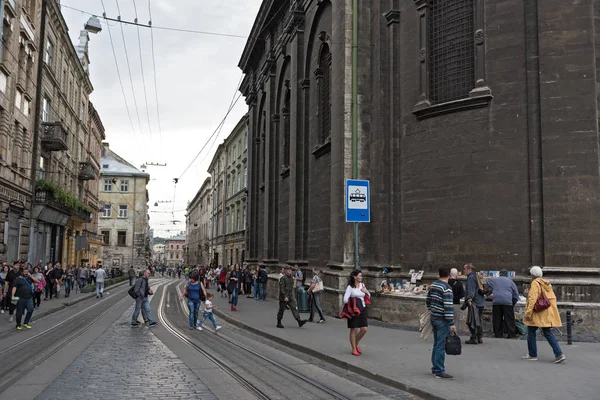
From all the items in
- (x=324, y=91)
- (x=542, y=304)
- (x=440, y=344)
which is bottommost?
(x=440, y=344)

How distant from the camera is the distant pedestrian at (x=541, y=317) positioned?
367 inches

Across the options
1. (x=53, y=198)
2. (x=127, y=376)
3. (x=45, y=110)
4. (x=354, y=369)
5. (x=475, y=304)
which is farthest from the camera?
(x=45, y=110)

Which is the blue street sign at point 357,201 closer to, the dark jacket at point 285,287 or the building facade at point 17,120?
the dark jacket at point 285,287

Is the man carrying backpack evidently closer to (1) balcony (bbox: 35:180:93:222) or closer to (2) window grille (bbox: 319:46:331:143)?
(2) window grille (bbox: 319:46:331:143)

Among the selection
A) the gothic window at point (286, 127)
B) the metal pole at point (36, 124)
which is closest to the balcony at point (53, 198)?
the metal pole at point (36, 124)

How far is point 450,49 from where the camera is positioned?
15.8 m

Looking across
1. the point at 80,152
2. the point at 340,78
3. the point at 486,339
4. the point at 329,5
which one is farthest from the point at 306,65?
the point at 80,152

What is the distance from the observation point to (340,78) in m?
18.5

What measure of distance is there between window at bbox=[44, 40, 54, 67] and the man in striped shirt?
95.8ft

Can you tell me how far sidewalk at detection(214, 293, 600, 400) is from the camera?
732 centimetres

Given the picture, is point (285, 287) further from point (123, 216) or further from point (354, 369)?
point (123, 216)

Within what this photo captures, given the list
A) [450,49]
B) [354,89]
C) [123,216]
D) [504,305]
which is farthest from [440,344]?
[123,216]

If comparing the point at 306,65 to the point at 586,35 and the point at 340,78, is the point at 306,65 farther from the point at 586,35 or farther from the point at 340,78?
the point at 586,35

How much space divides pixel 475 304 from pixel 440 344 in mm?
4369
